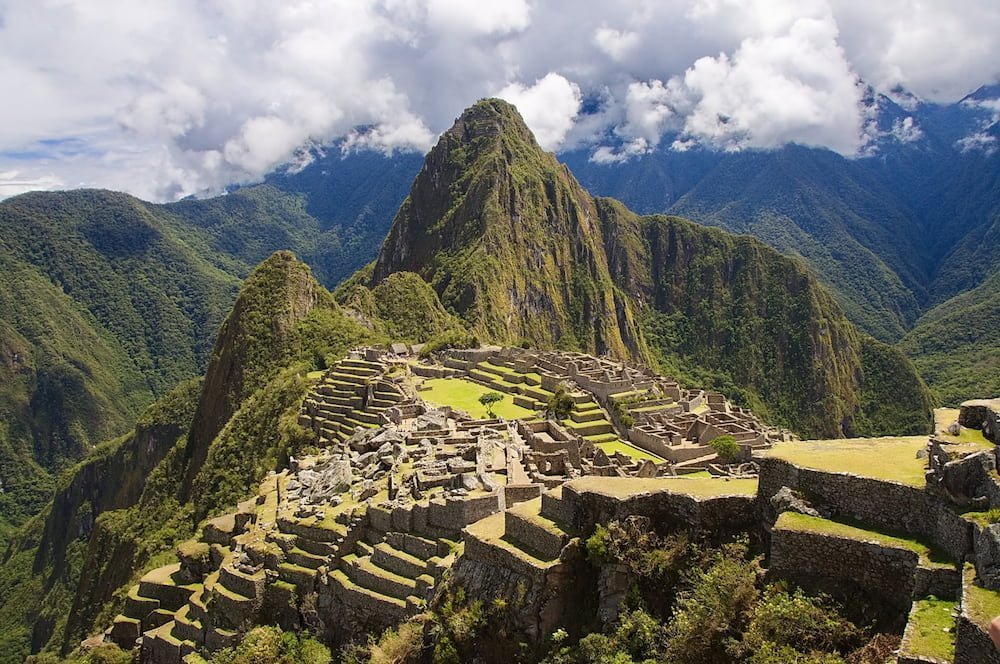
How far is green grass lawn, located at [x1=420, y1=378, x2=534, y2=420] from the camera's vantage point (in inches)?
2188

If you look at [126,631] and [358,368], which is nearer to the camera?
[126,631]

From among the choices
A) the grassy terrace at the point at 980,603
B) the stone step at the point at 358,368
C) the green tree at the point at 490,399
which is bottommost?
the grassy terrace at the point at 980,603

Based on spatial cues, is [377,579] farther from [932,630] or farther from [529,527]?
[932,630]

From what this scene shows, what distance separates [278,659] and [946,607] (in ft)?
55.3

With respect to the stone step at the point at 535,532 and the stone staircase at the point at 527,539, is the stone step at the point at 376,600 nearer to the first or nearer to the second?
the stone staircase at the point at 527,539

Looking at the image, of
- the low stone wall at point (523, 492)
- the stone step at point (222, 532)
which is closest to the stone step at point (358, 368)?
the stone step at point (222, 532)

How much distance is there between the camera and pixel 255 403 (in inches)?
3145

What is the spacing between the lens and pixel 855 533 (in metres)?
12.3

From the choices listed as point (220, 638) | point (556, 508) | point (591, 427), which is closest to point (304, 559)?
point (220, 638)

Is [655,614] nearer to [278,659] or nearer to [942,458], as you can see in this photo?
[942,458]

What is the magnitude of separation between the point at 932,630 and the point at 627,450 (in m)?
41.2

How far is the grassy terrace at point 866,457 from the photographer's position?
1288 cm

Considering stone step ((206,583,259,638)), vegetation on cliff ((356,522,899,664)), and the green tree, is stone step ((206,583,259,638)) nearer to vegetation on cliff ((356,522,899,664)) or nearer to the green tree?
vegetation on cliff ((356,522,899,664))

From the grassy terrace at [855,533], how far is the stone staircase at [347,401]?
36.2 m
